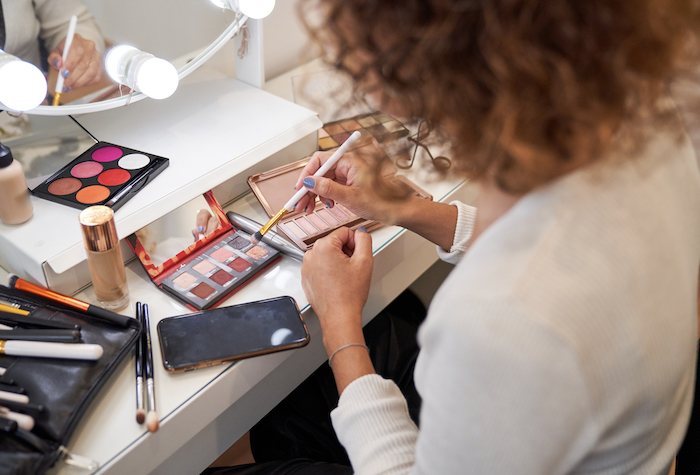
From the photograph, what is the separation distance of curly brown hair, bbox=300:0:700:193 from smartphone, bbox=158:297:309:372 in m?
0.34

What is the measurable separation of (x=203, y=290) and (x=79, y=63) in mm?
391

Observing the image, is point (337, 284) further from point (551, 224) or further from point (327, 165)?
point (551, 224)

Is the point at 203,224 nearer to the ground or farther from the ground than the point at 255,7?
nearer to the ground

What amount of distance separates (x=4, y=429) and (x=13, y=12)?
52cm

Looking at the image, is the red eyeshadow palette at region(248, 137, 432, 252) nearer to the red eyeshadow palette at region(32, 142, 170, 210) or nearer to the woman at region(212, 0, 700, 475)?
the red eyeshadow palette at region(32, 142, 170, 210)

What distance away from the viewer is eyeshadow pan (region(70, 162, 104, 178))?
0.76 metres

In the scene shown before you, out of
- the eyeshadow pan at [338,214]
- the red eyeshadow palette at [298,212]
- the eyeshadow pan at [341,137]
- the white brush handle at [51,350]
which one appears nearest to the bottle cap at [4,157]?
the white brush handle at [51,350]

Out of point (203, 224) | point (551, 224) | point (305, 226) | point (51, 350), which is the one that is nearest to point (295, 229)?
point (305, 226)

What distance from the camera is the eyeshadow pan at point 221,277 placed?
2.31 ft

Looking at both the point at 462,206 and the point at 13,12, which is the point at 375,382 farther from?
the point at 13,12

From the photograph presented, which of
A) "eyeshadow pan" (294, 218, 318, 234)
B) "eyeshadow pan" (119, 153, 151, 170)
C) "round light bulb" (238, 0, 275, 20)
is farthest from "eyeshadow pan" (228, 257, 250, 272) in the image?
"round light bulb" (238, 0, 275, 20)

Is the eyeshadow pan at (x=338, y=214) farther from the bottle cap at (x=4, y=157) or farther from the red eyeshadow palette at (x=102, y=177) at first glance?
the bottle cap at (x=4, y=157)

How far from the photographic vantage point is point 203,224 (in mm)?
767

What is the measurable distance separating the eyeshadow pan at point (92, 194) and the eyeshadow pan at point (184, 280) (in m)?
0.15
